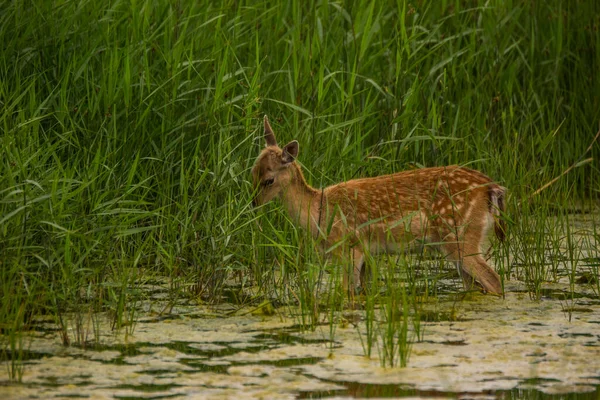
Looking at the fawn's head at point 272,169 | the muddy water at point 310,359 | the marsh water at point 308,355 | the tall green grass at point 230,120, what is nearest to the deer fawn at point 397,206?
the fawn's head at point 272,169

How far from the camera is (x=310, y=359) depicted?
6.46m

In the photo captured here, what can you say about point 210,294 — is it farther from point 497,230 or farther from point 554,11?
point 554,11

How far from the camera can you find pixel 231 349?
668 cm

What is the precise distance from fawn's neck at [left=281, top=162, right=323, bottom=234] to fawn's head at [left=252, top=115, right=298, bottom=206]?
0.19ft

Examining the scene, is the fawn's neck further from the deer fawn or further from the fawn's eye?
the fawn's eye

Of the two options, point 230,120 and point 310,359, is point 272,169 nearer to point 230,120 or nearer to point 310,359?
point 230,120

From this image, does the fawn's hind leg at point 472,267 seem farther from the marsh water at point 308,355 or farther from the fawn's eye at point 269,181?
the fawn's eye at point 269,181

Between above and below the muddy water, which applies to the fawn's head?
above

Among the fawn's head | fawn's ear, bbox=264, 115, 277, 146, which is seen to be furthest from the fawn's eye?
fawn's ear, bbox=264, 115, 277, 146

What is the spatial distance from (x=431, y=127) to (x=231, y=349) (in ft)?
13.7

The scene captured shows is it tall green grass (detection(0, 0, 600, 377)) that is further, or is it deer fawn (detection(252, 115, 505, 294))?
deer fawn (detection(252, 115, 505, 294))

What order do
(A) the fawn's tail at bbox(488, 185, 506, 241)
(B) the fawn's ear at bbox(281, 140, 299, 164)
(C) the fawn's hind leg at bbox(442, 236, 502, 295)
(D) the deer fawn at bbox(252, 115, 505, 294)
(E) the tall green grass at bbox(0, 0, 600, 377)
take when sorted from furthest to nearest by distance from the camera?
(B) the fawn's ear at bbox(281, 140, 299, 164) → (A) the fawn's tail at bbox(488, 185, 506, 241) → (D) the deer fawn at bbox(252, 115, 505, 294) → (C) the fawn's hind leg at bbox(442, 236, 502, 295) → (E) the tall green grass at bbox(0, 0, 600, 377)

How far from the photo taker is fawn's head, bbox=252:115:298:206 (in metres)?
8.77

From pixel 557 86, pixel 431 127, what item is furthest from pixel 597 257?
pixel 557 86
